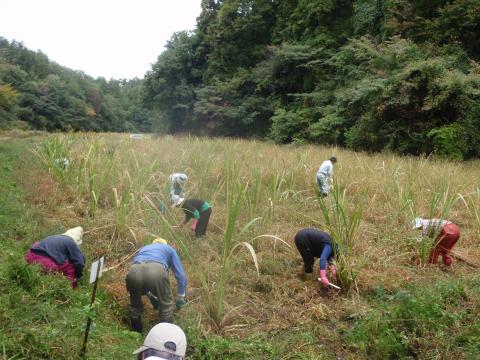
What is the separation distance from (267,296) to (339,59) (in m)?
14.2

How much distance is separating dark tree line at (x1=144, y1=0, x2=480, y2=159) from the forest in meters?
0.05

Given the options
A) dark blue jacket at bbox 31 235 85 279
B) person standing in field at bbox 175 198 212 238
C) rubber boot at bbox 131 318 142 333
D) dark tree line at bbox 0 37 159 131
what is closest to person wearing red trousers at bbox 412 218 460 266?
person standing in field at bbox 175 198 212 238

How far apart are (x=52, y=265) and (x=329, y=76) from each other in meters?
15.6

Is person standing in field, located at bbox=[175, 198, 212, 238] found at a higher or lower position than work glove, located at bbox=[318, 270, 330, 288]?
higher

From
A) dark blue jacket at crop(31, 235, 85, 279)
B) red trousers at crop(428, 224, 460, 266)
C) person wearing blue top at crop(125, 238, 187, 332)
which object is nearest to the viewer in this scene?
person wearing blue top at crop(125, 238, 187, 332)

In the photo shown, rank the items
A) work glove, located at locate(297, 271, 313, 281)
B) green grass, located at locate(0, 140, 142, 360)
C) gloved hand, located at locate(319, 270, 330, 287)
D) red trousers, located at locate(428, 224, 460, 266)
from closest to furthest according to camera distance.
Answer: green grass, located at locate(0, 140, 142, 360), gloved hand, located at locate(319, 270, 330, 287), work glove, located at locate(297, 271, 313, 281), red trousers, located at locate(428, 224, 460, 266)

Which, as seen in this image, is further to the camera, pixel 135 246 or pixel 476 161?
pixel 476 161

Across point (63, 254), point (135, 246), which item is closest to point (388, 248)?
point (135, 246)

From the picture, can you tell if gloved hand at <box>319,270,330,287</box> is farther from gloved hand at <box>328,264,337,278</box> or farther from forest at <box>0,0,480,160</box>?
forest at <box>0,0,480,160</box>

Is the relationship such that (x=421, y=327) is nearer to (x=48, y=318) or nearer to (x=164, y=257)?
(x=164, y=257)

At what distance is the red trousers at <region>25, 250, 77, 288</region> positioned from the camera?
3865 mm

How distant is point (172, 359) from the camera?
2383mm

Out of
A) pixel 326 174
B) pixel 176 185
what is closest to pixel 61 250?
pixel 176 185

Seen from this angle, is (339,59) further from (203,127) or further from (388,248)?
(388,248)
